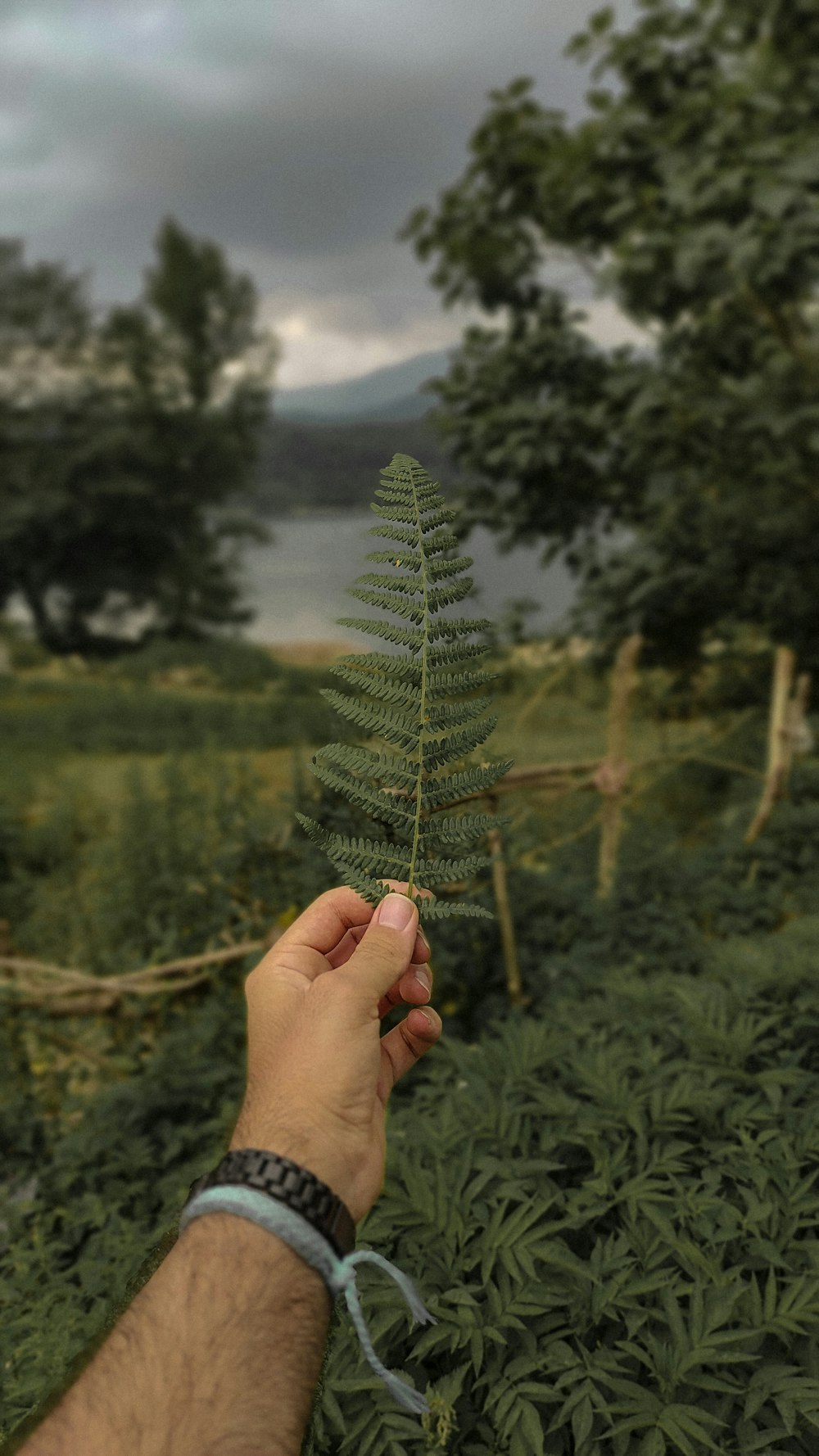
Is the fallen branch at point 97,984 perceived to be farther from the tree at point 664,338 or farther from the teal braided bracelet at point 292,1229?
the tree at point 664,338

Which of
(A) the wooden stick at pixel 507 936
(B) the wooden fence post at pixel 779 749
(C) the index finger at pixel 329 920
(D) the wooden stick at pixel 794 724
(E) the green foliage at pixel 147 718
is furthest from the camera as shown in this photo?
(E) the green foliage at pixel 147 718

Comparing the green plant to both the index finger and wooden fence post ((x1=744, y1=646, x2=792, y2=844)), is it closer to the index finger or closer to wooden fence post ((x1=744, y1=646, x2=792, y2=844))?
the index finger

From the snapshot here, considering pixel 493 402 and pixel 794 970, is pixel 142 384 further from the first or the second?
pixel 794 970

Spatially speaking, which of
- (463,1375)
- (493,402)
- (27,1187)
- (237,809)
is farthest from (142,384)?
(463,1375)

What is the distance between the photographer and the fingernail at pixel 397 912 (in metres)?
1.10

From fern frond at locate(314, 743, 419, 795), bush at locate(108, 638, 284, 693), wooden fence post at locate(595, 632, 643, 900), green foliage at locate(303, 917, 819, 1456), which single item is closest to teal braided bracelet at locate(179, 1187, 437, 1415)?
fern frond at locate(314, 743, 419, 795)

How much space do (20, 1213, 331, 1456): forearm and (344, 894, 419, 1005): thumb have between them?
0.87ft

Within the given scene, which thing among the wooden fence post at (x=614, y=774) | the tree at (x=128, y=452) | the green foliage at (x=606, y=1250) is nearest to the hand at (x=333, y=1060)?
→ the green foliage at (x=606, y=1250)

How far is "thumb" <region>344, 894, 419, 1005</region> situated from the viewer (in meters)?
1.06

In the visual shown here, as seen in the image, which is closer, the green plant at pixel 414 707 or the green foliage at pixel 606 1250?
the green plant at pixel 414 707

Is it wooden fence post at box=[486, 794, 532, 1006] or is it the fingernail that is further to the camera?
wooden fence post at box=[486, 794, 532, 1006]

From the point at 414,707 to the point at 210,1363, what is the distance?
2.24ft

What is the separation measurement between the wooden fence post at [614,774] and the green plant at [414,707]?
3.05 meters

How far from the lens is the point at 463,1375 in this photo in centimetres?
150
